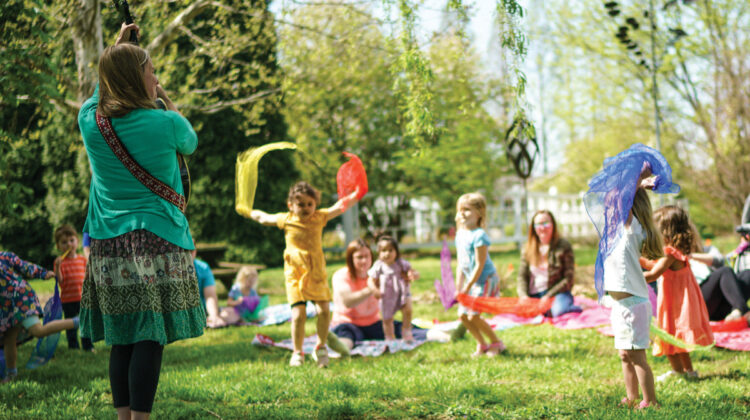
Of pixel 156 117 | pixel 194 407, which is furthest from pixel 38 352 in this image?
pixel 156 117

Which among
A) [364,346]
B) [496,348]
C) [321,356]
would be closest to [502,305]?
[496,348]

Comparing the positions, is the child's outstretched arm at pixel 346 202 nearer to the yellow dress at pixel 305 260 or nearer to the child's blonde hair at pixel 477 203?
the yellow dress at pixel 305 260

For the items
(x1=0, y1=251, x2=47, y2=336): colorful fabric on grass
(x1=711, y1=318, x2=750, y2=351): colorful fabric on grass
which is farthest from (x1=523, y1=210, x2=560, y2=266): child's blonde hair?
(x1=0, y1=251, x2=47, y2=336): colorful fabric on grass

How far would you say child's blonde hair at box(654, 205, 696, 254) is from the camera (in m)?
4.37

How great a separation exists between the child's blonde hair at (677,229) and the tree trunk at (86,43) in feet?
18.4

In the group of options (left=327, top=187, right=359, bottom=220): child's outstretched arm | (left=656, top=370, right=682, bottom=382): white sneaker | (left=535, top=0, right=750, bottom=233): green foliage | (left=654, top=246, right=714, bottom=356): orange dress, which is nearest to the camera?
(left=656, top=370, right=682, bottom=382): white sneaker

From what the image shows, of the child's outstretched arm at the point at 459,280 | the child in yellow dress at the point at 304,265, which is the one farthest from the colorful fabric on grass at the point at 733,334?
the child in yellow dress at the point at 304,265

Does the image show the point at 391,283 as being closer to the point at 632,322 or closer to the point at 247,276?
the point at 247,276

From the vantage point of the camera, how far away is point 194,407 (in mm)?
3924

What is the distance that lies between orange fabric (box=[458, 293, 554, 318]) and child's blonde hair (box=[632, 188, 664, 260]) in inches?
70.0

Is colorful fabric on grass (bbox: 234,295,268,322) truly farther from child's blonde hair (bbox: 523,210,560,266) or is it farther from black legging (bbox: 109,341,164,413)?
black legging (bbox: 109,341,164,413)

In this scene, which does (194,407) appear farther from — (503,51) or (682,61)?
(682,61)

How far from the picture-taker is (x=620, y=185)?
370 centimetres

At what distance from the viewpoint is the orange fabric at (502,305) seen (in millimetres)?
5383
